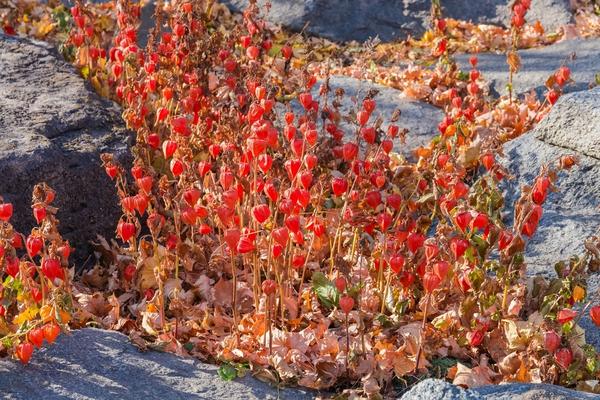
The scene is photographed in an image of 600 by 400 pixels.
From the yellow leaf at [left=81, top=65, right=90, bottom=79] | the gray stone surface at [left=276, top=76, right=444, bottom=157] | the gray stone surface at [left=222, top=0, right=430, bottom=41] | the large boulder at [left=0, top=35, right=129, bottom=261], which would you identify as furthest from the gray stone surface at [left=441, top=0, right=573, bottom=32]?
the large boulder at [left=0, top=35, right=129, bottom=261]

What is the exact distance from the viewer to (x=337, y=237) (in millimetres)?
3975

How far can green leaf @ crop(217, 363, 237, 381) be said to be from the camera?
3.41 meters

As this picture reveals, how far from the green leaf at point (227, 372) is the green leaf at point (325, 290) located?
19.4 inches

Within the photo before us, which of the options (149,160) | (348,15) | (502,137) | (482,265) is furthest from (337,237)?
(348,15)

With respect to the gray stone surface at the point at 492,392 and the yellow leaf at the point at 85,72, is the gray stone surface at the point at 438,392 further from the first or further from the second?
the yellow leaf at the point at 85,72

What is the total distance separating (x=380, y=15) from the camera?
841 centimetres

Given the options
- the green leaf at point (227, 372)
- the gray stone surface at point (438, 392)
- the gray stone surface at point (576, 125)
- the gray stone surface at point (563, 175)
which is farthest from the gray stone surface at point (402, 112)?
the gray stone surface at point (438, 392)

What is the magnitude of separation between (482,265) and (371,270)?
541 millimetres

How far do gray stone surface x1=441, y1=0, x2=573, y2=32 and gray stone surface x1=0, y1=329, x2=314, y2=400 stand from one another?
5931 mm

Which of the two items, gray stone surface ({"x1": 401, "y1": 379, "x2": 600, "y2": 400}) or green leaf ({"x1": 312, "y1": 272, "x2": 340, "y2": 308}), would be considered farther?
Result: green leaf ({"x1": 312, "y1": 272, "x2": 340, "y2": 308})

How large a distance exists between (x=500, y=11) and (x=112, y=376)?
6.39 metres

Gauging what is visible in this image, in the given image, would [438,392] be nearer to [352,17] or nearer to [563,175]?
[563,175]

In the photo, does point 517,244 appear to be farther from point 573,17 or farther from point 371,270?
point 573,17

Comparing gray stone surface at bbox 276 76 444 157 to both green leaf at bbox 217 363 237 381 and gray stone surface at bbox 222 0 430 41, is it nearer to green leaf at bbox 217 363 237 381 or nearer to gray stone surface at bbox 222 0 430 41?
gray stone surface at bbox 222 0 430 41
